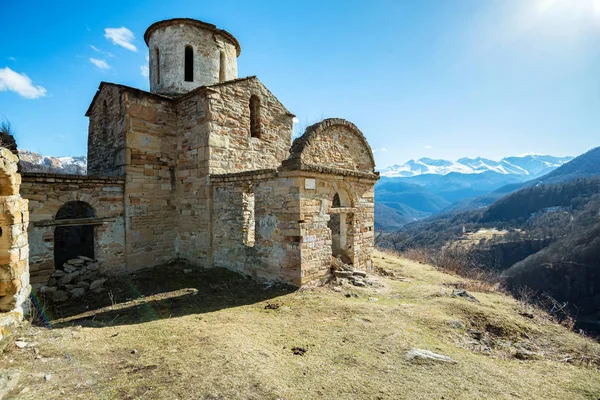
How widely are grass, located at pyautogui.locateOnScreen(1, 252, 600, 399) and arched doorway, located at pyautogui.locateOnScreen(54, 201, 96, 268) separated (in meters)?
3.66

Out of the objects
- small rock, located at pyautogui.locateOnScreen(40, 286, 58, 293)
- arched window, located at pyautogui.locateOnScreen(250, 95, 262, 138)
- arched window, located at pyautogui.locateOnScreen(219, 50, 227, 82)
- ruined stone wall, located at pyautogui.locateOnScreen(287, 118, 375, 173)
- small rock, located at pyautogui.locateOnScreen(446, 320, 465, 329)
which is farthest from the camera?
arched window, located at pyautogui.locateOnScreen(219, 50, 227, 82)

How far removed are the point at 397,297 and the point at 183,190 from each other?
7.55 meters

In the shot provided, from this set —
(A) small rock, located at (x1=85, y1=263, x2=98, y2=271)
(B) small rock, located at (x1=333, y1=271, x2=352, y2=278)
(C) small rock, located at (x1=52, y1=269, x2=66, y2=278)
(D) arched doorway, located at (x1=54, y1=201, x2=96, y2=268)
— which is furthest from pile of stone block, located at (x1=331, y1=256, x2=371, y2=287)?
(D) arched doorway, located at (x1=54, y1=201, x2=96, y2=268)

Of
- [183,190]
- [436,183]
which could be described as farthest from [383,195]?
[183,190]


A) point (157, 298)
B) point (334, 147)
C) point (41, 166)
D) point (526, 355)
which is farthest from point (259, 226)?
point (41, 166)

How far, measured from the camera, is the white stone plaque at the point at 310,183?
7562 mm

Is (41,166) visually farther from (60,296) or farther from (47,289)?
(60,296)

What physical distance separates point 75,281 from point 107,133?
5346 mm

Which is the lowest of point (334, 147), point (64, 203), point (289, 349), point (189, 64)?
point (289, 349)

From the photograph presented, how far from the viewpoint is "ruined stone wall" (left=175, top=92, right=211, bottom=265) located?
31.1 ft

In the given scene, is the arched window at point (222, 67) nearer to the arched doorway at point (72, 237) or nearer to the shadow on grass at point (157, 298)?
the arched doorway at point (72, 237)

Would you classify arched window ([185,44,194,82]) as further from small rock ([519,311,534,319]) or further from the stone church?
small rock ([519,311,534,319])

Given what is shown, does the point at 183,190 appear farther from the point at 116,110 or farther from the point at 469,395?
the point at 469,395

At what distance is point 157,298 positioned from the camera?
287 inches
